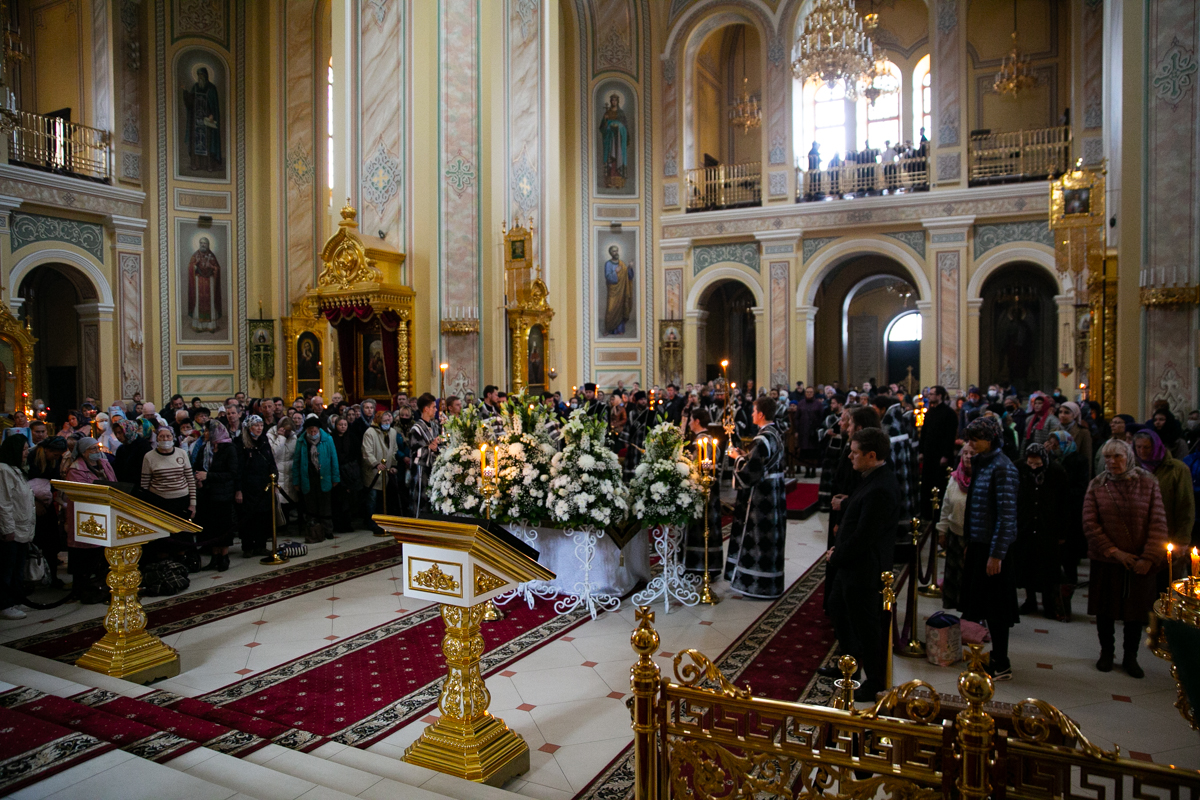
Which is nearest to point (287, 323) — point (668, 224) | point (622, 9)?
point (668, 224)

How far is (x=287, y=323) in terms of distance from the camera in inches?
766

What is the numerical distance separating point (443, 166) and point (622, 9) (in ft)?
32.6

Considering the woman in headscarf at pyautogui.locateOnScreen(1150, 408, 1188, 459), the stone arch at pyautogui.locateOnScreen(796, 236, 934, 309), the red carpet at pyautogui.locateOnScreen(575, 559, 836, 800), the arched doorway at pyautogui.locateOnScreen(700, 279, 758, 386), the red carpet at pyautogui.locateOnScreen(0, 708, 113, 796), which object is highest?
the stone arch at pyautogui.locateOnScreen(796, 236, 934, 309)

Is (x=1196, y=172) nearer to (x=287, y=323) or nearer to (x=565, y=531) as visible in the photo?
(x=565, y=531)

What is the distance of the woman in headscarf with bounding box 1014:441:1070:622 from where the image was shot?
6.01m

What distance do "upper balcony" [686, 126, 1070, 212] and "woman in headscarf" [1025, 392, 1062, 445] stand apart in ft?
33.0

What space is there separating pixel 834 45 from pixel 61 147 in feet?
52.2

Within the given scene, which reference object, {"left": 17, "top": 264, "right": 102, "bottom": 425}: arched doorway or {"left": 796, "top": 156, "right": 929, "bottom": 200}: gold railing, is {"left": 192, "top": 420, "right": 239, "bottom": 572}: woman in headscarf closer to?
{"left": 17, "top": 264, "right": 102, "bottom": 425}: arched doorway

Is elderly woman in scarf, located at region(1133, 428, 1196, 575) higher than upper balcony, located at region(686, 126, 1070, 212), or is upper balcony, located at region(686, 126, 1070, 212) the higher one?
upper balcony, located at region(686, 126, 1070, 212)

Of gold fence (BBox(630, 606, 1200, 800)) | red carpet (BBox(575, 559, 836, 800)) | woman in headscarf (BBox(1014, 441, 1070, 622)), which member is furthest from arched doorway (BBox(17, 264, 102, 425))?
gold fence (BBox(630, 606, 1200, 800))

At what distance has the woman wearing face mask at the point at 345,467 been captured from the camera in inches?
387

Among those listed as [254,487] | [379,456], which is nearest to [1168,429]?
[379,456]

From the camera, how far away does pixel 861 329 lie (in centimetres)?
2602

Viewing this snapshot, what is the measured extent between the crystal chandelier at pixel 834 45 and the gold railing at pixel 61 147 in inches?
587
